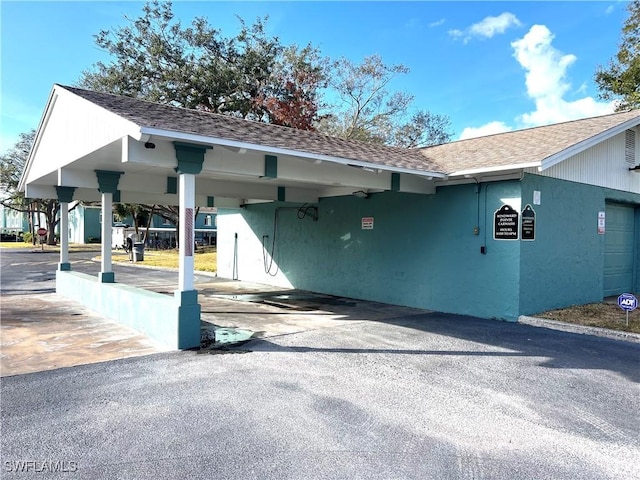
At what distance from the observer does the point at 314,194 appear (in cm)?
1207

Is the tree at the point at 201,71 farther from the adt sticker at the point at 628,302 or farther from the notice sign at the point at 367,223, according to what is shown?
the adt sticker at the point at 628,302

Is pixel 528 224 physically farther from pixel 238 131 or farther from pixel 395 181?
pixel 238 131

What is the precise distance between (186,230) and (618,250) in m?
10.4

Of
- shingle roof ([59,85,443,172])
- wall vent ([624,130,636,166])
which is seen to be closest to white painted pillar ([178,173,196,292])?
shingle roof ([59,85,443,172])

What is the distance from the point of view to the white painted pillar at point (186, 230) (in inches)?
233

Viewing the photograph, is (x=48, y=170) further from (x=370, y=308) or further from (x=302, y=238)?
(x=370, y=308)

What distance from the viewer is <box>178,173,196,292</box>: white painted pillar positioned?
593 centimetres

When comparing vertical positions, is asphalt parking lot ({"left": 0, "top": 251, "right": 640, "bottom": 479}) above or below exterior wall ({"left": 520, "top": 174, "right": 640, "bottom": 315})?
below

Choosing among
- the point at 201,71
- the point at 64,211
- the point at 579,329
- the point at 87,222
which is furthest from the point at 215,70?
the point at 87,222

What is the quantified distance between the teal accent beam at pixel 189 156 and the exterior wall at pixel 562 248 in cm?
557

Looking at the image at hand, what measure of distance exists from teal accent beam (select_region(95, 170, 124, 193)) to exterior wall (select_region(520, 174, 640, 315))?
7.90 m

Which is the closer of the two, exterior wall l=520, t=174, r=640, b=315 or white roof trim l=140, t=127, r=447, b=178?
white roof trim l=140, t=127, r=447, b=178

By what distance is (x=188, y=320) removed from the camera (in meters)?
5.93

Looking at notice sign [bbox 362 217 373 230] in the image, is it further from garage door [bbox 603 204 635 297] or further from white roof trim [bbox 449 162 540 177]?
garage door [bbox 603 204 635 297]
